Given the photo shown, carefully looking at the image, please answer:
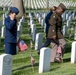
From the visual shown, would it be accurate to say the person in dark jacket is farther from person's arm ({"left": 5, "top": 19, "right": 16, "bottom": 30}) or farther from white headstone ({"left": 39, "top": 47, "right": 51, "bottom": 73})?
white headstone ({"left": 39, "top": 47, "right": 51, "bottom": 73})

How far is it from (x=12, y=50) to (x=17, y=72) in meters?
0.70

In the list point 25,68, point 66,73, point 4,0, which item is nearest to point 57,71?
point 66,73

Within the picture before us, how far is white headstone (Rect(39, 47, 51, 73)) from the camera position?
9.75 m

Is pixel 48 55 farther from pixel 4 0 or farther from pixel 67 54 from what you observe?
pixel 4 0

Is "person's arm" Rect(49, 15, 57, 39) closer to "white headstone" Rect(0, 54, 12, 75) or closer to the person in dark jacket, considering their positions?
the person in dark jacket

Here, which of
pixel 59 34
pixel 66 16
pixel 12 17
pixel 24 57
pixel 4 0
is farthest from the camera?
pixel 4 0

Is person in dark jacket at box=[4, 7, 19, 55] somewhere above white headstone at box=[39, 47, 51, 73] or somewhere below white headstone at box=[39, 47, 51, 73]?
above

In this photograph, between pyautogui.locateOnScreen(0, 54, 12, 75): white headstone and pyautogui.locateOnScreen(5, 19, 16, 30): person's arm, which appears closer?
pyautogui.locateOnScreen(0, 54, 12, 75): white headstone

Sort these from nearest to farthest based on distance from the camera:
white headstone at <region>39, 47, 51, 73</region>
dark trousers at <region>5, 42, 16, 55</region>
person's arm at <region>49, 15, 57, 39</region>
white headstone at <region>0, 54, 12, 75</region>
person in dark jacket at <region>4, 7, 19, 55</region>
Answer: white headstone at <region>0, 54, 12, 75</region>
white headstone at <region>39, 47, 51, 73</region>
person in dark jacket at <region>4, 7, 19, 55</region>
dark trousers at <region>5, 42, 16, 55</region>
person's arm at <region>49, 15, 57, 39</region>

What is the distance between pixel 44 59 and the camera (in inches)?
388

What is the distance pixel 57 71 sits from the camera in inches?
405

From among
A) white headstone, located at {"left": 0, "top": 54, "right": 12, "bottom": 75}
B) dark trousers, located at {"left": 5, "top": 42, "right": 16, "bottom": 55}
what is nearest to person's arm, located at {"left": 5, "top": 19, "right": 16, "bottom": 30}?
dark trousers, located at {"left": 5, "top": 42, "right": 16, "bottom": 55}

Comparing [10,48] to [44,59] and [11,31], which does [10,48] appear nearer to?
[11,31]

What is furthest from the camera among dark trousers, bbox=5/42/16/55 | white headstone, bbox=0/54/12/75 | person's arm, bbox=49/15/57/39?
person's arm, bbox=49/15/57/39
